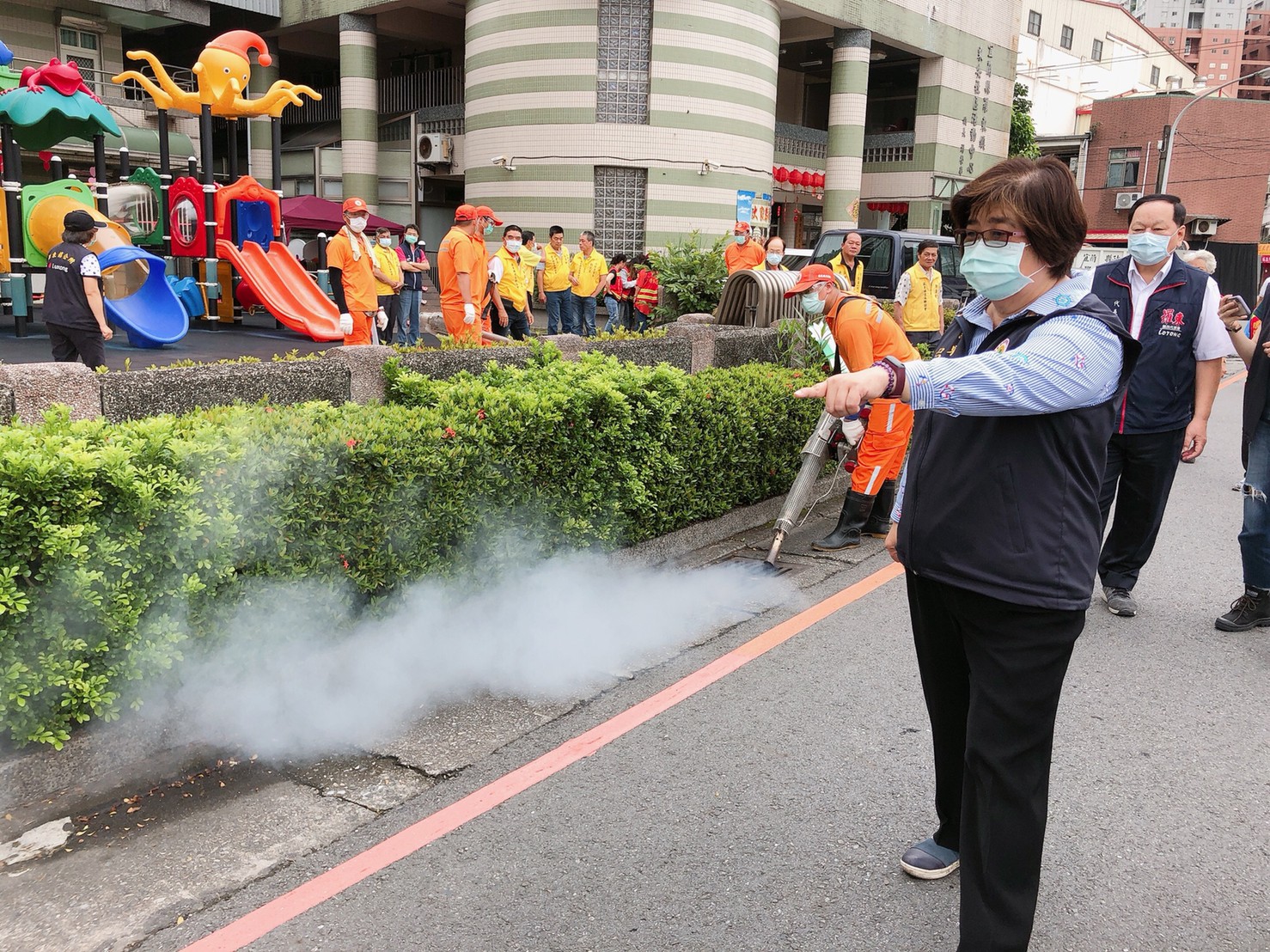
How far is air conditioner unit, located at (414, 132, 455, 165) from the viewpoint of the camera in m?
26.8

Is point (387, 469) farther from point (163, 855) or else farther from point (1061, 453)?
point (1061, 453)

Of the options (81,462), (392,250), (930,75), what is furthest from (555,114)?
(81,462)

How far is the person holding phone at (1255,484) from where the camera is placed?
16.3 ft

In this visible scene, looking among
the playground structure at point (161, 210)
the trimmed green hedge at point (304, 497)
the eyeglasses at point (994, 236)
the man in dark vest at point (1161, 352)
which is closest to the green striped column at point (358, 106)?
the playground structure at point (161, 210)

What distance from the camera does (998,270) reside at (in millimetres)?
2361

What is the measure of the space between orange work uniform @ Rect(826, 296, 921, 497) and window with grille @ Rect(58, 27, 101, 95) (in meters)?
25.4

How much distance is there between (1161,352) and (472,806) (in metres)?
3.98

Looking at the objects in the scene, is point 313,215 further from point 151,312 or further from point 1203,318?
point 1203,318

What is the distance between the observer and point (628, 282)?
16.6m

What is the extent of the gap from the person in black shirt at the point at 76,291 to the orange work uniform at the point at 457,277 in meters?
2.98

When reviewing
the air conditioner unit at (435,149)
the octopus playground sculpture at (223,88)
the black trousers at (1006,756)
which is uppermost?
the air conditioner unit at (435,149)

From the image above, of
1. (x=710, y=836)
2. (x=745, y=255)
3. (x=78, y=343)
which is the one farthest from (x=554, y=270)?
(x=710, y=836)

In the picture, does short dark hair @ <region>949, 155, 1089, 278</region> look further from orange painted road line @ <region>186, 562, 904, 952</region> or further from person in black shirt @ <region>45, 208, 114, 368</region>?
person in black shirt @ <region>45, 208, 114, 368</region>

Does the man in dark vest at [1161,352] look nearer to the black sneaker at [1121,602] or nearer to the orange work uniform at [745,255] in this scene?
the black sneaker at [1121,602]
